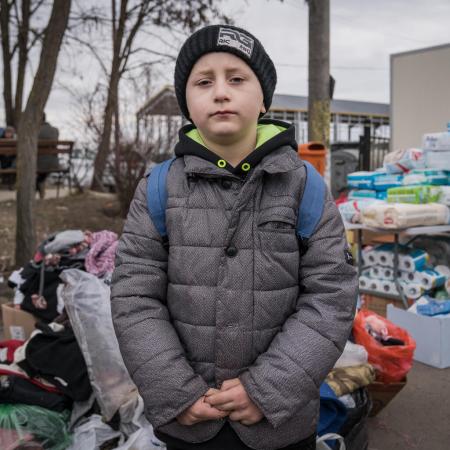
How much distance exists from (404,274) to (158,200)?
12.6 ft

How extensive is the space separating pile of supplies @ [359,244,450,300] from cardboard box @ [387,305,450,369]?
0.63 meters

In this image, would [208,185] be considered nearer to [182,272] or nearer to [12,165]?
[182,272]

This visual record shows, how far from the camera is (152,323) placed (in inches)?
62.6

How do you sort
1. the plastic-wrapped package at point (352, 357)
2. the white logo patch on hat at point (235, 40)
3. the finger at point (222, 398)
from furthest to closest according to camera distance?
the plastic-wrapped package at point (352, 357), the white logo patch on hat at point (235, 40), the finger at point (222, 398)

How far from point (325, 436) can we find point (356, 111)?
28.8 metres

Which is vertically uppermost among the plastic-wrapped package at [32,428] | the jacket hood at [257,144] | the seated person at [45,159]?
the seated person at [45,159]

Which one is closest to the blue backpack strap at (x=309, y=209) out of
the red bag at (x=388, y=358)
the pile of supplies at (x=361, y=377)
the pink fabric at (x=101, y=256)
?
the pile of supplies at (x=361, y=377)

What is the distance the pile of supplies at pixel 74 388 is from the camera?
2633 mm

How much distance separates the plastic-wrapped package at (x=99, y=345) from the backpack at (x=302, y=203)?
1406 millimetres

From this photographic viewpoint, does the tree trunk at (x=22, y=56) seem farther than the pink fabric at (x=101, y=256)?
Yes

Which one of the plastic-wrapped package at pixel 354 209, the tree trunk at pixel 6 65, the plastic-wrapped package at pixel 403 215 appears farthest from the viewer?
the tree trunk at pixel 6 65

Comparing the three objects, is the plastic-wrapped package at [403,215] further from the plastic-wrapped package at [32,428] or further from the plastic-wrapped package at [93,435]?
the plastic-wrapped package at [32,428]

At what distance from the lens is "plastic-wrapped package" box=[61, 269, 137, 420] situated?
→ 110 inches

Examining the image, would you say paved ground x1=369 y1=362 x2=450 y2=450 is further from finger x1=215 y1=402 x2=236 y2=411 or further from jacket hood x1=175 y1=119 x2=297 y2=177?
jacket hood x1=175 y1=119 x2=297 y2=177
